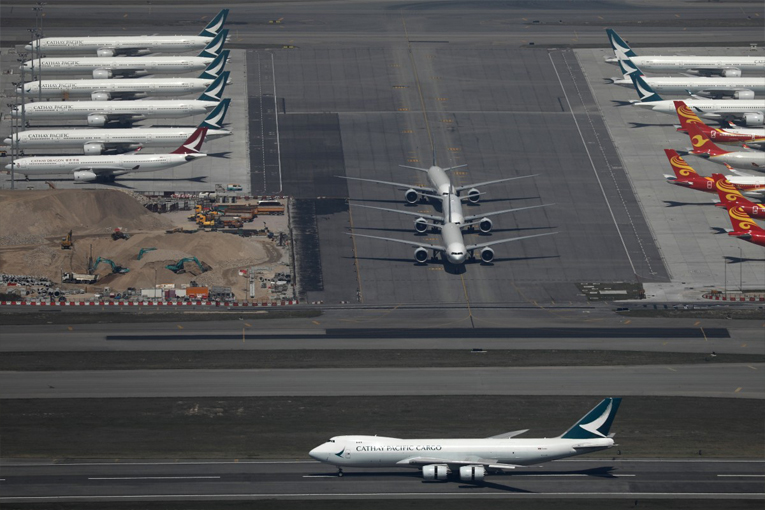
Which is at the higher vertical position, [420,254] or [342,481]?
[420,254]

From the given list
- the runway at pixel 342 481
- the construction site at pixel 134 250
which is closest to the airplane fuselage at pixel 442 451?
the runway at pixel 342 481

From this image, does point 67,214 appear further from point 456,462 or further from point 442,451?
point 456,462

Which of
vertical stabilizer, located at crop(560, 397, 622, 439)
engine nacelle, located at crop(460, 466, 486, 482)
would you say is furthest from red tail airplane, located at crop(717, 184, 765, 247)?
engine nacelle, located at crop(460, 466, 486, 482)

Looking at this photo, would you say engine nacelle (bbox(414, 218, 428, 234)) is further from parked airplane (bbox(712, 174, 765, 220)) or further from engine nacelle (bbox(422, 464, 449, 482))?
engine nacelle (bbox(422, 464, 449, 482))

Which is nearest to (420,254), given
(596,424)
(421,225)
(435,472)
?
(421,225)

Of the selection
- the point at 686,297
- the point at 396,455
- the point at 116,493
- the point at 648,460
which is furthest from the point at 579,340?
the point at 116,493

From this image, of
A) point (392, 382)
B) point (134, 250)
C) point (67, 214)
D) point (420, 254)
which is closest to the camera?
point (392, 382)

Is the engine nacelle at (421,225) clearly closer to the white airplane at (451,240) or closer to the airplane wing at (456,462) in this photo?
the white airplane at (451,240)
